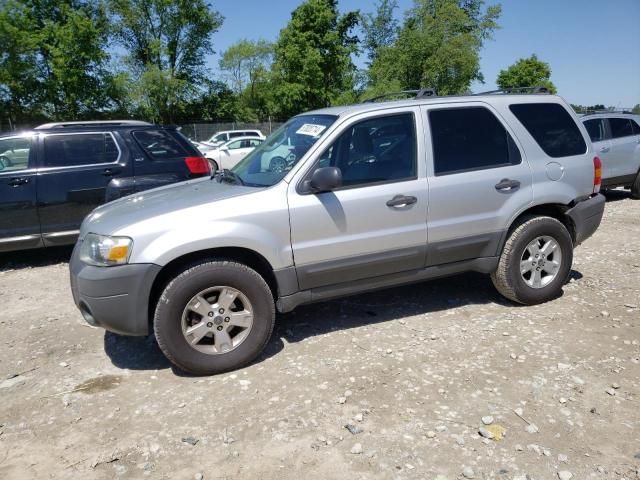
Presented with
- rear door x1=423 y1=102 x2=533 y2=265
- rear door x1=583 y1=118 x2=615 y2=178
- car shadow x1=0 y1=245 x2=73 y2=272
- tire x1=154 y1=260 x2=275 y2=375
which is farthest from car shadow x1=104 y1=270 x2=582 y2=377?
rear door x1=583 y1=118 x2=615 y2=178

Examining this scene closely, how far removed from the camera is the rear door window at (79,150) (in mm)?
6305

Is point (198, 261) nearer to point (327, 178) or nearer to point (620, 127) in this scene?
point (327, 178)

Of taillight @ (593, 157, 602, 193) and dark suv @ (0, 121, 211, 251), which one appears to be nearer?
taillight @ (593, 157, 602, 193)

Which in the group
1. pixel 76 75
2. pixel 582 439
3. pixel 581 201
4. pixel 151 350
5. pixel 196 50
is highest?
pixel 196 50

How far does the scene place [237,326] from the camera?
3.61 meters

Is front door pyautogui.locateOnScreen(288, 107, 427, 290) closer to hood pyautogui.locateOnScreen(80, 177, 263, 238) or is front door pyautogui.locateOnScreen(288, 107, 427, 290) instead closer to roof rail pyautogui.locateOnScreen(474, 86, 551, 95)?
hood pyautogui.locateOnScreen(80, 177, 263, 238)

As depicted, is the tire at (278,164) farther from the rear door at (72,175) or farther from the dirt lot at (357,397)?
the rear door at (72,175)

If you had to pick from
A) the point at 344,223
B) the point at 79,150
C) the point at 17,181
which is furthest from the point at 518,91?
the point at 17,181

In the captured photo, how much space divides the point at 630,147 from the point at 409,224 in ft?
26.6

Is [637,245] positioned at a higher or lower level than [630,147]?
lower

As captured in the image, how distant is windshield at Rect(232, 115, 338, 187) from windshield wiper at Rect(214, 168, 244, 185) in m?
0.04

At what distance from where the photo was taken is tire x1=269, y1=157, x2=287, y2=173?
388 cm

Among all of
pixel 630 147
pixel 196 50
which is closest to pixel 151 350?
pixel 630 147

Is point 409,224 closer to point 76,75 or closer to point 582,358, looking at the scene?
point 582,358
